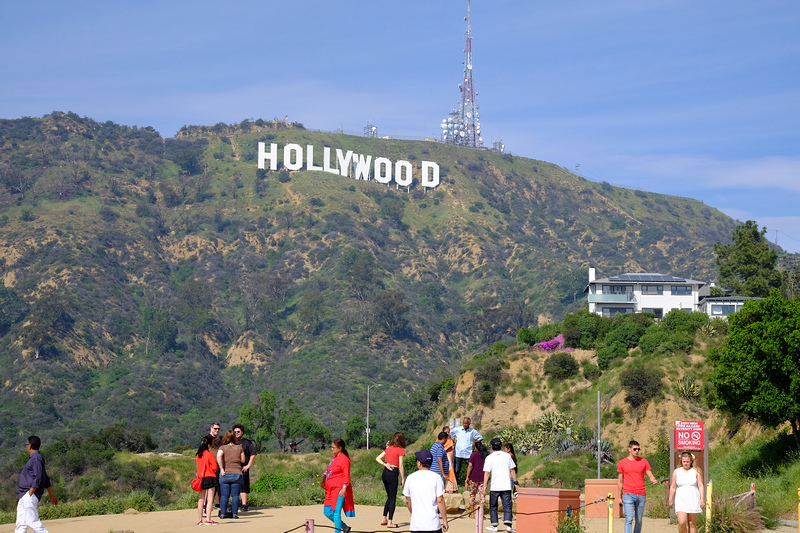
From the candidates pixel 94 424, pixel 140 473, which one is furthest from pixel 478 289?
pixel 140 473

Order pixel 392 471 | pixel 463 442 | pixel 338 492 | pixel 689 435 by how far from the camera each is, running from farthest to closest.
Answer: pixel 463 442, pixel 689 435, pixel 392 471, pixel 338 492

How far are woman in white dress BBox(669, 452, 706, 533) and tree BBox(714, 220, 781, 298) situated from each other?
77.6 m

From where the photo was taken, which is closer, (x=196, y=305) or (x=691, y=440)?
(x=691, y=440)

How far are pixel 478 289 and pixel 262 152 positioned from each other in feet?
161

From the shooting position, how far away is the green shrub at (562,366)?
243ft

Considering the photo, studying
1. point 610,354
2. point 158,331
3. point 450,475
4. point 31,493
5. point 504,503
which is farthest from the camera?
point 158,331

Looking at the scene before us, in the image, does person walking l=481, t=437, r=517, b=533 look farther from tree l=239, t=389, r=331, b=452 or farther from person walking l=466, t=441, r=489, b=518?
tree l=239, t=389, r=331, b=452

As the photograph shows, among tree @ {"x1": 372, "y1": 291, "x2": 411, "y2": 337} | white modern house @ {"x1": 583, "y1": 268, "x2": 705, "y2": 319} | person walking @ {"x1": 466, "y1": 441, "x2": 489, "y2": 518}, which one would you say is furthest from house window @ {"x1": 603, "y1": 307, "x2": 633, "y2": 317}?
person walking @ {"x1": 466, "y1": 441, "x2": 489, "y2": 518}

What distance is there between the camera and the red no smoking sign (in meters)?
21.1

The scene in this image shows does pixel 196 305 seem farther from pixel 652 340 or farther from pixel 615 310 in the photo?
pixel 652 340

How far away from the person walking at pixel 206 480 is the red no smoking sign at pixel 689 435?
10.8 metres

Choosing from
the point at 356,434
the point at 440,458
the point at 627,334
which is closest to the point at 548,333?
the point at 627,334

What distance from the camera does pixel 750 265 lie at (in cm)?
9069

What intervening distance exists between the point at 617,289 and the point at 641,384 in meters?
30.4
